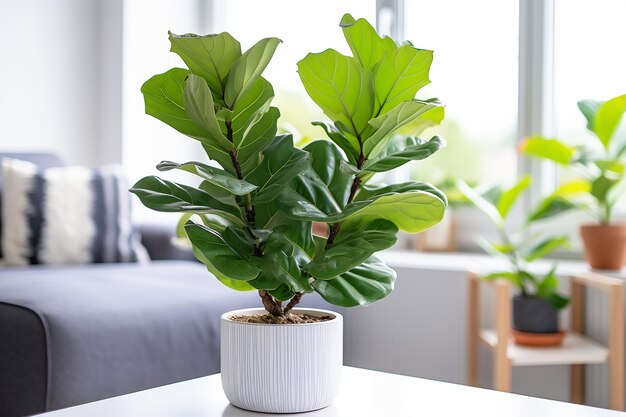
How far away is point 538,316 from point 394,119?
139cm

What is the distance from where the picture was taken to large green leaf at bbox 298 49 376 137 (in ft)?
2.85

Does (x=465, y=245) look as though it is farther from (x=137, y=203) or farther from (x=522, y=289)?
(x=137, y=203)

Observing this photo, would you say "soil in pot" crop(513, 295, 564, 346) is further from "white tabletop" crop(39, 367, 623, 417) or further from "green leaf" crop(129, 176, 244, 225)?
"green leaf" crop(129, 176, 244, 225)

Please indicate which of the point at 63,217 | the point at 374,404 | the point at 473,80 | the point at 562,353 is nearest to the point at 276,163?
the point at 374,404

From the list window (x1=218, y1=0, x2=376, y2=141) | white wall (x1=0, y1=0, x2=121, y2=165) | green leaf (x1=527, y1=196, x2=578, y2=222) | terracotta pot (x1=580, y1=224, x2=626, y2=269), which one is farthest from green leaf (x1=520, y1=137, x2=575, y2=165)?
white wall (x1=0, y1=0, x2=121, y2=165)

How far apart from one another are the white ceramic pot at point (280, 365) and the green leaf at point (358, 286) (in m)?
0.04

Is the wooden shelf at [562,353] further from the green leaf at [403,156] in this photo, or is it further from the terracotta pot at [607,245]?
the green leaf at [403,156]

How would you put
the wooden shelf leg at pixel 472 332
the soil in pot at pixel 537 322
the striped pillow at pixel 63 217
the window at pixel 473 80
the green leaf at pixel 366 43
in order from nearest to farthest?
the green leaf at pixel 366 43
the soil in pot at pixel 537 322
the wooden shelf leg at pixel 472 332
the striped pillow at pixel 63 217
the window at pixel 473 80

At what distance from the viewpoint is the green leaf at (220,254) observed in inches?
32.5

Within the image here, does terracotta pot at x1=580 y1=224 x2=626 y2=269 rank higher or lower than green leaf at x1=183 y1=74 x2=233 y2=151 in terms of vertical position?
lower

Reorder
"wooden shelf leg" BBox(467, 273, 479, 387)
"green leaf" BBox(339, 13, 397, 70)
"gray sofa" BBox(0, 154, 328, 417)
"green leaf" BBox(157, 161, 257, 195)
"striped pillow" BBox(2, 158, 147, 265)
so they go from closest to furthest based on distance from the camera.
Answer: "green leaf" BBox(157, 161, 257, 195)
"green leaf" BBox(339, 13, 397, 70)
"gray sofa" BBox(0, 154, 328, 417)
"wooden shelf leg" BBox(467, 273, 479, 387)
"striped pillow" BBox(2, 158, 147, 265)

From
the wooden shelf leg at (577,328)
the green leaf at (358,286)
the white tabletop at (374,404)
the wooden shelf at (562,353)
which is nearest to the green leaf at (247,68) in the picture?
the green leaf at (358,286)

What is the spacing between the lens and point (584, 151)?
2193mm

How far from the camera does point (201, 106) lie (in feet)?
2.64
